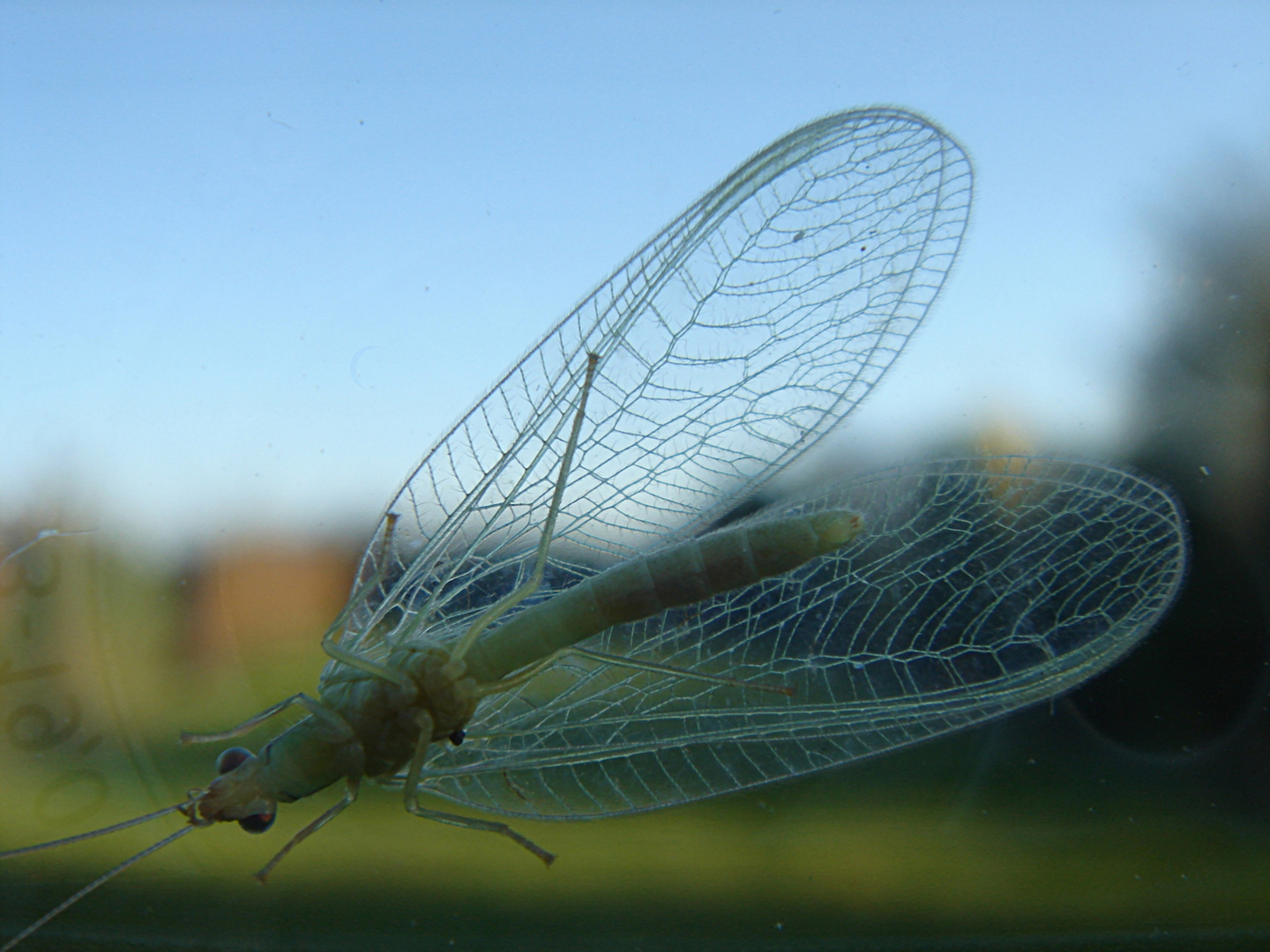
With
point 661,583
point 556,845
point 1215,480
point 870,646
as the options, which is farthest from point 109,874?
point 1215,480

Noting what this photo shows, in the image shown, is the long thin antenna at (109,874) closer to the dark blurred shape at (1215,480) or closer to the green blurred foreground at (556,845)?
the green blurred foreground at (556,845)

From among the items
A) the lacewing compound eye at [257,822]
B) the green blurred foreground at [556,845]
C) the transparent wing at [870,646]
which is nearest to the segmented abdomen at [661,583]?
the transparent wing at [870,646]

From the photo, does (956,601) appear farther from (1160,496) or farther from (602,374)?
(602,374)

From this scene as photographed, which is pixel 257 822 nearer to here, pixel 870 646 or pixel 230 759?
pixel 230 759

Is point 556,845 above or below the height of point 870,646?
below

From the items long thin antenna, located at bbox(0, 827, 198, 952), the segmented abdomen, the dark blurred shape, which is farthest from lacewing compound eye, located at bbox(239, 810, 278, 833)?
the dark blurred shape
